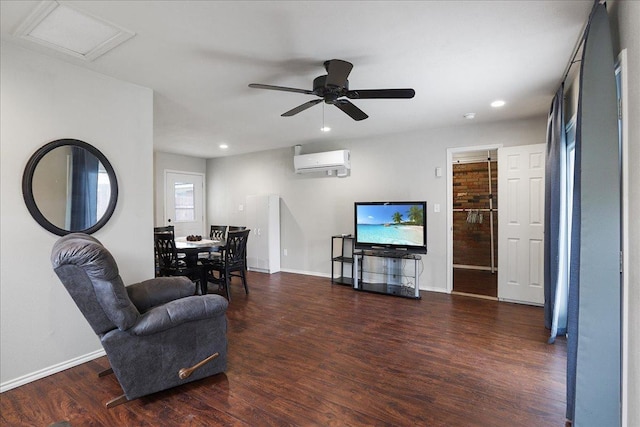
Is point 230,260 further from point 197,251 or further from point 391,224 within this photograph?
point 391,224

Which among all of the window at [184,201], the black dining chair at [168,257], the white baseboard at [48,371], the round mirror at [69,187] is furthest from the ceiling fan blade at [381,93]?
the window at [184,201]

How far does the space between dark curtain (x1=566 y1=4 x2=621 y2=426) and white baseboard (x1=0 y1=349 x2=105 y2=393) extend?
346 centimetres

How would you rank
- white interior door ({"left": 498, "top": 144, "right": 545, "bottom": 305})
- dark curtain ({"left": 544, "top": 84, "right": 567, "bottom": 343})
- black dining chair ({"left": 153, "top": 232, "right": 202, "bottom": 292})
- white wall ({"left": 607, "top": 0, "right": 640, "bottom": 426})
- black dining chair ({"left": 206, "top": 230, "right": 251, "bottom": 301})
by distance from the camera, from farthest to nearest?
black dining chair ({"left": 206, "top": 230, "right": 251, "bottom": 301}) → black dining chair ({"left": 153, "top": 232, "right": 202, "bottom": 292}) → white interior door ({"left": 498, "top": 144, "right": 545, "bottom": 305}) → dark curtain ({"left": 544, "top": 84, "right": 567, "bottom": 343}) → white wall ({"left": 607, "top": 0, "right": 640, "bottom": 426})

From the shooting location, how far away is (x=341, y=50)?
2324 millimetres

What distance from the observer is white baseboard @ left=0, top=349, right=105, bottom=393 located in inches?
86.1

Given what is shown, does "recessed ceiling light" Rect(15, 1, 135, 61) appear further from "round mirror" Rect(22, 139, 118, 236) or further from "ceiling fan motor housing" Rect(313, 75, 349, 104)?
"ceiling fan motor housing" Rect(313, 75, 349, 104)

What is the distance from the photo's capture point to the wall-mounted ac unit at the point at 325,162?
205 inches

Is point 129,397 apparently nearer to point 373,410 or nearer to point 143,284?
point 143,284

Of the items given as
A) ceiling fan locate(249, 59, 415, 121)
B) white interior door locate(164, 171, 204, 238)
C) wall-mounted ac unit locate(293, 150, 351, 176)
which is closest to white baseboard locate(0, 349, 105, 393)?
ceiling fan locate(249, 59, 415, 121)

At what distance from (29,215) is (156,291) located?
1.07 metres

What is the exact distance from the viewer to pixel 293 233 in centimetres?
610

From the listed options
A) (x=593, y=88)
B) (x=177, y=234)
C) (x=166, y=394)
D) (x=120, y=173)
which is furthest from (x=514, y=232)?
(x=177, y=234)

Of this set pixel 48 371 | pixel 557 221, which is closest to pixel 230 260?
pixel 48 371

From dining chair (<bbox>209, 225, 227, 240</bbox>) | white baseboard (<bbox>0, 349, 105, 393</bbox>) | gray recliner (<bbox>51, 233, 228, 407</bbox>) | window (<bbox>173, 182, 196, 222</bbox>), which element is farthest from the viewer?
window (<bbox>173, 182, 196, 222</bbox>)
